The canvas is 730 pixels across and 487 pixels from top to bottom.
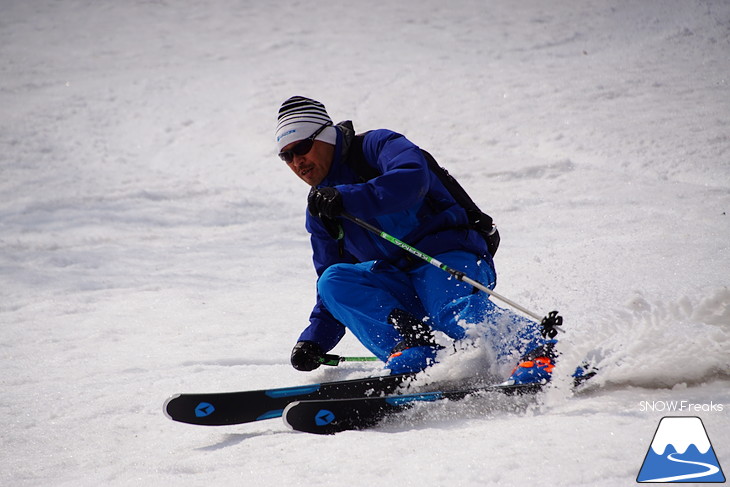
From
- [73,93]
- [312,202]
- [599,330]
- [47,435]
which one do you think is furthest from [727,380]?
[73,93]

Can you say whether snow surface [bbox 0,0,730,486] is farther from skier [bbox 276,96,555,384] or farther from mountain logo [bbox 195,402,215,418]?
skier [bbox 276,96,555,384]

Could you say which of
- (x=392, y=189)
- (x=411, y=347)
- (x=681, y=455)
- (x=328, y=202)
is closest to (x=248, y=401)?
(x=411, y=347)

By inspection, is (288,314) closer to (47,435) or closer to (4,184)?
(47,435)

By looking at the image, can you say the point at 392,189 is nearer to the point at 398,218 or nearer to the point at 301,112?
the point at 398,218

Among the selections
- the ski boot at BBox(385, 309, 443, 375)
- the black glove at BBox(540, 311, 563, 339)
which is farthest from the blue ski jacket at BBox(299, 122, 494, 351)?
the black glove at BBox(540, 311, 563, 339)

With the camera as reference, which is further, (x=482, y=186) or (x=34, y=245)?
(x=482, y=186)

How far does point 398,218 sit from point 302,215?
185 inches

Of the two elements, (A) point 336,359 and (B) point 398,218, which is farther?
(A) point 336,359

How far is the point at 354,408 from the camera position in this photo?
9.69ft

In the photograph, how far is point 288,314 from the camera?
5.31m

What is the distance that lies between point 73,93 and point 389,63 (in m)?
5.62

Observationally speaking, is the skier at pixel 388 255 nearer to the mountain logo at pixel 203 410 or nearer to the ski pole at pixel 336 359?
the ski pole at pixel 336 359

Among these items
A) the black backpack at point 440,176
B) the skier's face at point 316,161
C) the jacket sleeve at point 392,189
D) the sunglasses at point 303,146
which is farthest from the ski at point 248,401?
the sunglasses at point 303,146

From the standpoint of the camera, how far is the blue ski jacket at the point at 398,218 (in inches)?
133
